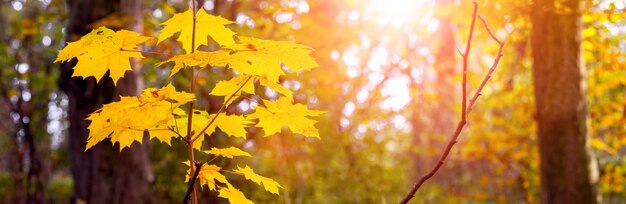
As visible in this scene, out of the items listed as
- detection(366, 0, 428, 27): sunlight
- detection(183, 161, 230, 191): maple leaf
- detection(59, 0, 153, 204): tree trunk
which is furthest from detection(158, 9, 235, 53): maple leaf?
detection(366, 0, 428, 27): sunlight

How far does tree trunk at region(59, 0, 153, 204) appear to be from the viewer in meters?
4.15

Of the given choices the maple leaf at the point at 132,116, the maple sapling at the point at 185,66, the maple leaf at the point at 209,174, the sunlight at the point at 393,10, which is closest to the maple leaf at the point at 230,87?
the maple sapling at the point at 185,66

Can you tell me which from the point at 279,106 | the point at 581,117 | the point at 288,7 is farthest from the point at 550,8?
the point at 279,106

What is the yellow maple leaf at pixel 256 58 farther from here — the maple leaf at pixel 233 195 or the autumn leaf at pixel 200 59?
the maple leaf at pixel 233 195

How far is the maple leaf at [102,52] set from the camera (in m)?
1.33

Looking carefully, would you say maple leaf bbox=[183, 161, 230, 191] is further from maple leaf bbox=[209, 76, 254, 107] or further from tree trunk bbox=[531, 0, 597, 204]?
tree trunk bbox=[531, 0, 597, 204]

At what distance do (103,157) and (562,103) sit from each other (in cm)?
328

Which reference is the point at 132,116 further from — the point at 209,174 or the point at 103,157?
the point at 103,157

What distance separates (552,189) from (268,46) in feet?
11.2

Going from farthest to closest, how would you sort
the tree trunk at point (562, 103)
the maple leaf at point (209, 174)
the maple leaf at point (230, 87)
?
the tree trunk at point (562, 103)
the maple leaf at point (209, 174)
the maple leaf at point (230, 87)

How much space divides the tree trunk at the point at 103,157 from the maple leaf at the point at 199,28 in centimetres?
288

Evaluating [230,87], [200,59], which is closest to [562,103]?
[230,87]

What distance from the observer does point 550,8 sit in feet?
12.2

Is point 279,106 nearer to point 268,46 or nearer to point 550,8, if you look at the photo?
point 268,46
